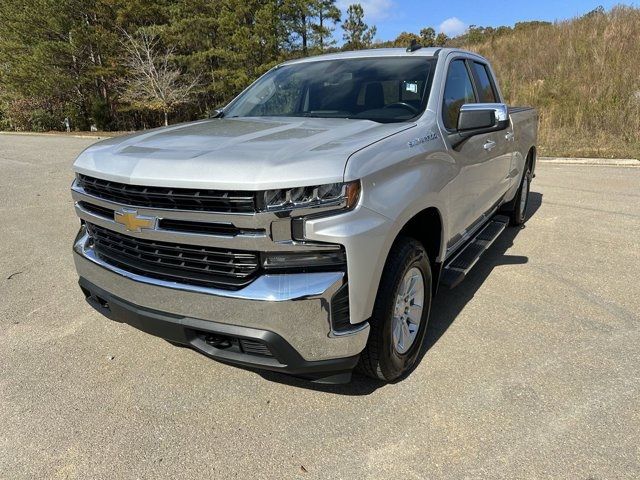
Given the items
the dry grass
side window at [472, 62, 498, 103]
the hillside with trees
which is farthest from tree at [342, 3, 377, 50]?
side window at [472, 62, 498, 103]

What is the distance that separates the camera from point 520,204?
18.8ft

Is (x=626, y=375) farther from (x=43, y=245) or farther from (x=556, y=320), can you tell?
(x=43, y=245)

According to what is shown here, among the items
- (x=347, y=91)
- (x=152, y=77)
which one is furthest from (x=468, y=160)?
(x=152, y=77)

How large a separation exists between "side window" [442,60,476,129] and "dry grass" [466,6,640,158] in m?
9.07

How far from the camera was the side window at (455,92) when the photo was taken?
3.24 m

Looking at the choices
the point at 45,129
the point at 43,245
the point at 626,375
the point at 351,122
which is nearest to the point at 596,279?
the point at 626,375

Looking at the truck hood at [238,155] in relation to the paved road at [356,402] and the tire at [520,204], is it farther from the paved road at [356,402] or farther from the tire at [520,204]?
the tire at [520,204]

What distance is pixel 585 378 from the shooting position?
107 inches

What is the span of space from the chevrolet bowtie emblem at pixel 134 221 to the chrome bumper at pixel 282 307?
0.89 ft

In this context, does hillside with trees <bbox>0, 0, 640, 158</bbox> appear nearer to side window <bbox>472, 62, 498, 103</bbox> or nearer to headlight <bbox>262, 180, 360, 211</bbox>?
side window <bbox>472, 62, 498, 103</bbox>

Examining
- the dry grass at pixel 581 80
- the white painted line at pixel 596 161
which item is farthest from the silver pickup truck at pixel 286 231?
the dry grass at pixel 581 80

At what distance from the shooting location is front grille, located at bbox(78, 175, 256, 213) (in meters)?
2.00

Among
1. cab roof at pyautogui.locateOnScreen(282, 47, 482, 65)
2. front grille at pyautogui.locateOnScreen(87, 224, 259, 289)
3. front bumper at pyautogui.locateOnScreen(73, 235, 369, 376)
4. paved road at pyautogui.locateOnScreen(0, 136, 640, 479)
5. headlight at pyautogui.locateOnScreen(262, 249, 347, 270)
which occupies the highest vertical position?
cab roof at pyautogui.locateOnScreen(282, 47, 482, 65)

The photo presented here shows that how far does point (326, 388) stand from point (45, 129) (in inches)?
1610
